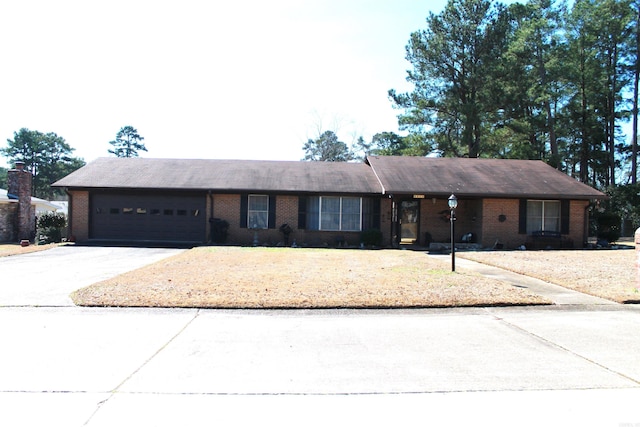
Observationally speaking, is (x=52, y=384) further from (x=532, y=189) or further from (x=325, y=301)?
(x=532, y=189)

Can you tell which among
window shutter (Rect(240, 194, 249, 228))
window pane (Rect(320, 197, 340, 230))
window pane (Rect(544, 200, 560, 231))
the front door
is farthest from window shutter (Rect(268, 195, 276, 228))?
window pane (Rect(544, 200, 560, 231))

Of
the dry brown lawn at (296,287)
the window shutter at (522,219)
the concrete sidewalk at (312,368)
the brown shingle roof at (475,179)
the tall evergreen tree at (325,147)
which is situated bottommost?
the concrete sidewalk at (312,368)

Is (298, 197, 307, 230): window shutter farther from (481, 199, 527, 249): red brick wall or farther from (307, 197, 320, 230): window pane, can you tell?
(481, 199, 527, 249): red brick wall

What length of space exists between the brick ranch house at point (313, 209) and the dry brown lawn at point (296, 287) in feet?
23.9

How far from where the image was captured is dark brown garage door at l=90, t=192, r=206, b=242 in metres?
20.0

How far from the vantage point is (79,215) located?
65.4 feet

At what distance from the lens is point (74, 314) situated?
6824 millimetres

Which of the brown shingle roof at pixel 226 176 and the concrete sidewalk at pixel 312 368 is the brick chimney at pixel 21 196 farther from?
the concrete sidewalk at pixel 312 368

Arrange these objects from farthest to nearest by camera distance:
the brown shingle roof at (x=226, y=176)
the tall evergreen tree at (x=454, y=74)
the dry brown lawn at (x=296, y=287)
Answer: the tall evergreen tree at (x=454, y=74), the brown shingle roof at (x=226, y=176), the dry brown lawn at (x=296, y=287)

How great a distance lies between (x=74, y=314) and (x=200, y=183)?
1373 centimetres

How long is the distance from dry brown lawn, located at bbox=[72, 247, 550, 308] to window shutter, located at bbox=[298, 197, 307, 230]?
7.22 m

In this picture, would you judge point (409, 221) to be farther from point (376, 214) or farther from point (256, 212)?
point (256, 212)

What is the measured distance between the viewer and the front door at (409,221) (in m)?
21.4

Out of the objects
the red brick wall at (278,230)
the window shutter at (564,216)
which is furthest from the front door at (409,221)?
the window shutter at (564,216)
